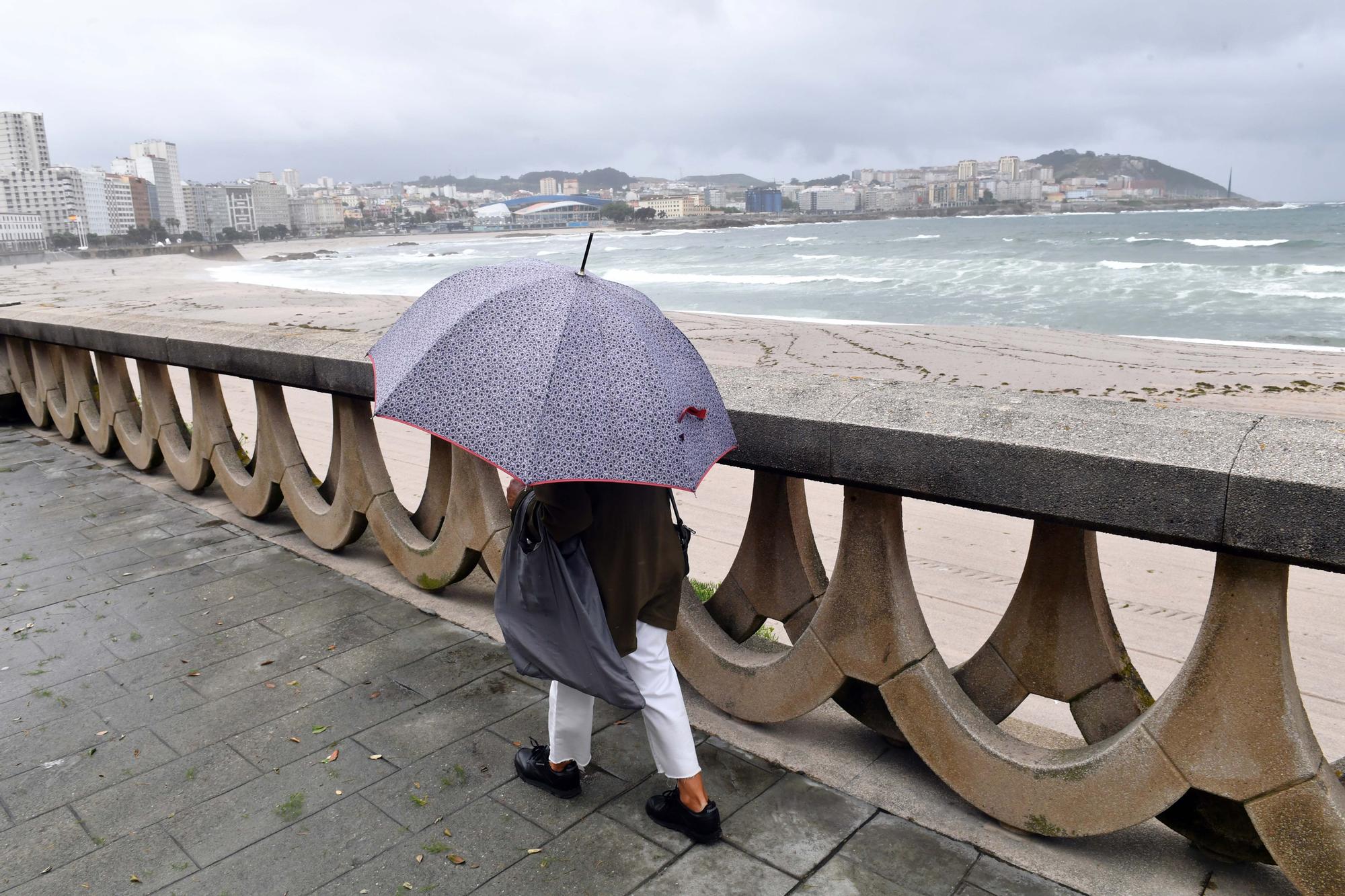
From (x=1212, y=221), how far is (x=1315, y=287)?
66.3 m

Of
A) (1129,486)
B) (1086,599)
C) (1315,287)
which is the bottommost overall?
(1315,287)

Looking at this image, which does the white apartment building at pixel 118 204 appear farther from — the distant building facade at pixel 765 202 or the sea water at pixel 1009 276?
the distant building facade at pixel 765 202

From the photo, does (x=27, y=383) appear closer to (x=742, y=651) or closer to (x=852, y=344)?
(x=742, y=651)

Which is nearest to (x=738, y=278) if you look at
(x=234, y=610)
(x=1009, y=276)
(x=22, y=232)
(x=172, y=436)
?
(x=1009, y=276)

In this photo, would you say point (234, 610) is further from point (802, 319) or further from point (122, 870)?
point (802, 319)

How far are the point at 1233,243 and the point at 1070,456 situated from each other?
6309 centimetres

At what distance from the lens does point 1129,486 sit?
2.04 meters

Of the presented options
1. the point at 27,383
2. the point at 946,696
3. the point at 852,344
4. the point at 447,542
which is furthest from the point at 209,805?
the point at 852,344

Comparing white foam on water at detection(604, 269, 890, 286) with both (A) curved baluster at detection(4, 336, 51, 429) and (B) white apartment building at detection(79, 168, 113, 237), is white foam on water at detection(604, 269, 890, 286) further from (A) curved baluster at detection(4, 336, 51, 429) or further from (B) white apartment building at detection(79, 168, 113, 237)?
(B) white apartment building at detection(79, 168, 113, 237)

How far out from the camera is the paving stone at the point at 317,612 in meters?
4.03

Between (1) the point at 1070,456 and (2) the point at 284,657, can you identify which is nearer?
(1) the point at 1070,456

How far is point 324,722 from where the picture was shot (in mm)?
3238

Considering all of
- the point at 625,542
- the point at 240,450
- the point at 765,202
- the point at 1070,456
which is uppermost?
the point at 765,202

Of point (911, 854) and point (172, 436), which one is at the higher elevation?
point (172, 436)
